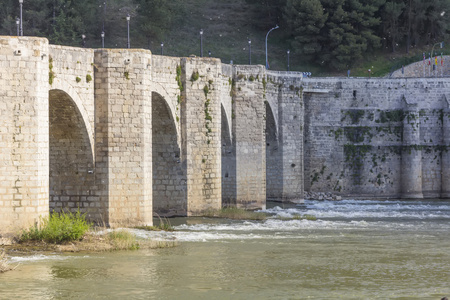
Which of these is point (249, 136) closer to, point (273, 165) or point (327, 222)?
point (273, 165)

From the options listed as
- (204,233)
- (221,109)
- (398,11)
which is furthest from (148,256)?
(398,11)

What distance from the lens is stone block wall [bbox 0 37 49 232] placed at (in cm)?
2316

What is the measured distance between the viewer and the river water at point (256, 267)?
18047 mm

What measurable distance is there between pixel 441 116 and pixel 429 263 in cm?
2944

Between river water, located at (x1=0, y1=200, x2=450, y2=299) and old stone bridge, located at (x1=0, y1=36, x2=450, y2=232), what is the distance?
240cm

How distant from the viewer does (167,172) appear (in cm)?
3316

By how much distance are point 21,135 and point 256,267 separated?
703cm

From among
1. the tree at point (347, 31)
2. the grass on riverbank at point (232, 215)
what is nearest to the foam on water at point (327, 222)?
the grass on riverbank at point (232, 215)

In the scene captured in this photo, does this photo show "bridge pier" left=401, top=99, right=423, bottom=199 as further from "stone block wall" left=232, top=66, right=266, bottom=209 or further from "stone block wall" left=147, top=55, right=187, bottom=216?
"stone block wall" left=147, top=55, right=187, bottom=216

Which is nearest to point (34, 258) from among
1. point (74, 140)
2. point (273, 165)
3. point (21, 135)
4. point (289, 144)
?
point (21, 135)

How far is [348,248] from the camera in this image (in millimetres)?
24969

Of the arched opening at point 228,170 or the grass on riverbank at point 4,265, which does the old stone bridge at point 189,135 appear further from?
the grass on riverbank at point 4,265

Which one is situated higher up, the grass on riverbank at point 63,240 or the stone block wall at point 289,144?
the stone block wall at point 289,144

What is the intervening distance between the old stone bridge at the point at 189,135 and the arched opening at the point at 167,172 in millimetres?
36
